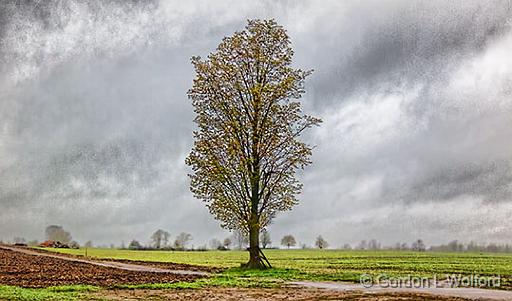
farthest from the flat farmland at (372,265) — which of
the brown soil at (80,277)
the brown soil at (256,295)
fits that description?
the brown soil at (80,277)

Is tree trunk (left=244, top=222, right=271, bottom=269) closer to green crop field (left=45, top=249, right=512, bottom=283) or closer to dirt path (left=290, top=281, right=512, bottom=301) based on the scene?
green crop field (left=45, top=249, right=512, bottom=283)

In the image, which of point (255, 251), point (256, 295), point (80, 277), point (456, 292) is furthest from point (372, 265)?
point (256, 295)

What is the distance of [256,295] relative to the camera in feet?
77.0

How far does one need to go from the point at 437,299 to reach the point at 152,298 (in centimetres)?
1178

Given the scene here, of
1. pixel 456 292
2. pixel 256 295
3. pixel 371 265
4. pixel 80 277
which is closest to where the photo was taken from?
pixel 456 292

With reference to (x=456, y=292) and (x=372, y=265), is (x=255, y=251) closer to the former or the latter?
(x=372, y=265)

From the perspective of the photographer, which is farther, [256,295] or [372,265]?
[372,265]

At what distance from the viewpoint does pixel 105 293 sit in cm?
2495

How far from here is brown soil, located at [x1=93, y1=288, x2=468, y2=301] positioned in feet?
68.3

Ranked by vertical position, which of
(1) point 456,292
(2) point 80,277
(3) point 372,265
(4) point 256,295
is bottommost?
(3) point 372,265

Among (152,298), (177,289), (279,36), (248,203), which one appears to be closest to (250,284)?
(177,289)

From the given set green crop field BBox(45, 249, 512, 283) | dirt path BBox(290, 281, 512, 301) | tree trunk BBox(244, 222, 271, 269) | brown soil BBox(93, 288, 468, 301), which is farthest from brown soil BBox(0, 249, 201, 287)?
dirt path BBox(290, 281, 512, 301)

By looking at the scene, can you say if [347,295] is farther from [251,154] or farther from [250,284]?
[251,154]

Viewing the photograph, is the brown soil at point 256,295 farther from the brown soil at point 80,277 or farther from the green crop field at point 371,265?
the green crop field at point 371,265
